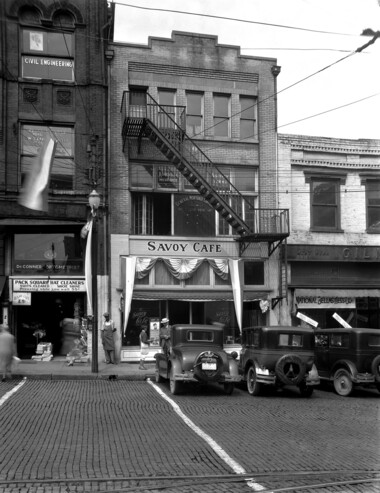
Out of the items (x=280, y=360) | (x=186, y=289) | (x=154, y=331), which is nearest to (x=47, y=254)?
(x=154, y=331)

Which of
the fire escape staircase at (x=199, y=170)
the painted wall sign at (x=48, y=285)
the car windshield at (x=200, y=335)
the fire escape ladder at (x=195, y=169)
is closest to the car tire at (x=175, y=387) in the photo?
the car windshield at (x=200, y=335)

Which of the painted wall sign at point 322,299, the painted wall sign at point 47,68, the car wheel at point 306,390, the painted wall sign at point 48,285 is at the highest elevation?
the painted wall sign at point 47,68

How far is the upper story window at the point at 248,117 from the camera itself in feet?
78.3

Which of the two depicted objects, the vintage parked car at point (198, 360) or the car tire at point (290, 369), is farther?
the vintage parked car at point (198, 360)

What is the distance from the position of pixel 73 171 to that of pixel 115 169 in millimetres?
1573

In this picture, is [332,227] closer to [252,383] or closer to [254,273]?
[254,273]

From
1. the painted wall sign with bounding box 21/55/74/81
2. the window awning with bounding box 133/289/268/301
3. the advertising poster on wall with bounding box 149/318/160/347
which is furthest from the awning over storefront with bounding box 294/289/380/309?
the painted wall sign with bounding box 21/55/74/81

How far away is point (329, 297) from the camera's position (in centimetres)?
2327

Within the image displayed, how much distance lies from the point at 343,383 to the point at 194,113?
1279 cm

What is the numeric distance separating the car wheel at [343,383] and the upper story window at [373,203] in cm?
1051

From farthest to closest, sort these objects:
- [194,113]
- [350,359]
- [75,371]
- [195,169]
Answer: [194,113] → [195,169] → [75,371] → [350,359]

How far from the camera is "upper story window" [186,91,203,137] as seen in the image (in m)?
23.3

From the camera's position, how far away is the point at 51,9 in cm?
2189

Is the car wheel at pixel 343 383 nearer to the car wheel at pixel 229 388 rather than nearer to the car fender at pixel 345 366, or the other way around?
the car fender at pixel 345 366
